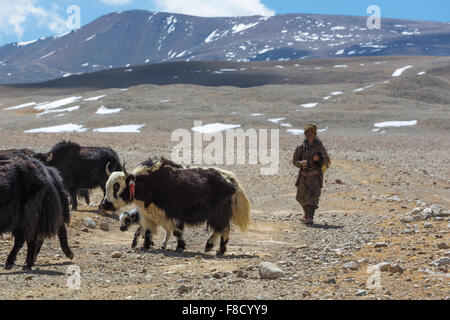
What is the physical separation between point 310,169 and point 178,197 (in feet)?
13.2

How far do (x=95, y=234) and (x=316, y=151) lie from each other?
4622 mm

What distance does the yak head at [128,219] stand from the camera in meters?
10.1

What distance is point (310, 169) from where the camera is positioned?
12.4 m

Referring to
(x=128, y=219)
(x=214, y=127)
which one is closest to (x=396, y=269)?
(x=128, y=219)

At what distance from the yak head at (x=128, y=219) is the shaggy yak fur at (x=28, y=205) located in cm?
239

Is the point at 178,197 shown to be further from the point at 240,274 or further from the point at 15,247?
the point at 240,274

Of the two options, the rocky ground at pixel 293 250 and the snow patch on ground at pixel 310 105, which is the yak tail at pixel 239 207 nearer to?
the rocky ground at pixel 293 250

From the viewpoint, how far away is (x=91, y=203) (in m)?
14.7

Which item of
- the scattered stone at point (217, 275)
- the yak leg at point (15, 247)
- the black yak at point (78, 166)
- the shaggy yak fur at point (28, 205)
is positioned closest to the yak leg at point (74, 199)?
the black yak at point (78, 166)

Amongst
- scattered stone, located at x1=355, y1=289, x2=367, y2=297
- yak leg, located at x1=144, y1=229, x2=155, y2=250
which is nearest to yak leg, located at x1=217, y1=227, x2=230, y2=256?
yak leg, located at x1=144, y1=229, x2=155, y2=250

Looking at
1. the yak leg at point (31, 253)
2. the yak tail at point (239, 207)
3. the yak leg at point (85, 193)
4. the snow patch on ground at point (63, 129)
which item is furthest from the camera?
the snow patch on ground at point (63, 129)

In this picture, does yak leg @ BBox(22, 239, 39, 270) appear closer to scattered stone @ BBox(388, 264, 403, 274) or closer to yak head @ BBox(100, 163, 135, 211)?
yak head @ BBox(100, 163, 135, 211)
